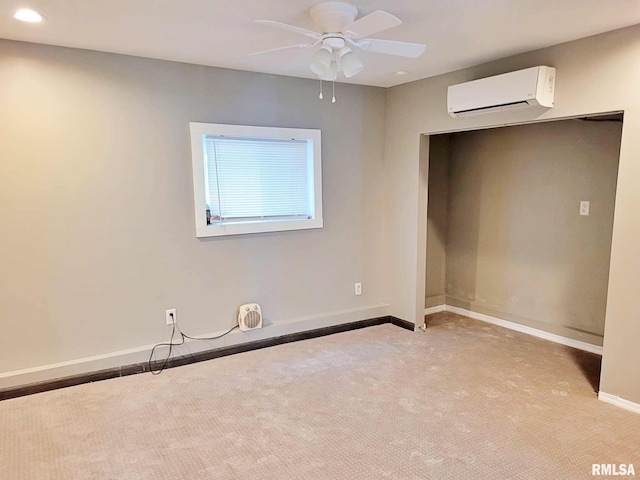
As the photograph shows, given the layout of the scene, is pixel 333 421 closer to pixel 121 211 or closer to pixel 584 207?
pixel 121 211

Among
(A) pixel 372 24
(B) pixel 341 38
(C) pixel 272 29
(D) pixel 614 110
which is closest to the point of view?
(A) pixel 372 24

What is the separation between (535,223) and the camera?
4008 millimetres

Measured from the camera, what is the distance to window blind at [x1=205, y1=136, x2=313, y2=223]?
3.46 metres

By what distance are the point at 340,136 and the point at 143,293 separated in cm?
219

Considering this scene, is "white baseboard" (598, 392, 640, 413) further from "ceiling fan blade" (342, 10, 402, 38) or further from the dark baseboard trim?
"ceiling fan blade" (342, 10, 402, 38)

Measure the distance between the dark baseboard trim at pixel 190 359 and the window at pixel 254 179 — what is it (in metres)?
0.98

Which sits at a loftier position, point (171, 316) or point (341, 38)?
point (341, 38)

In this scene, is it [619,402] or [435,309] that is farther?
[435,309]

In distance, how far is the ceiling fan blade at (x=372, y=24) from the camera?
1886 mm

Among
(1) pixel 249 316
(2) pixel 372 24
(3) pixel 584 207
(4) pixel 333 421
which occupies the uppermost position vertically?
(2) pixel 372 24

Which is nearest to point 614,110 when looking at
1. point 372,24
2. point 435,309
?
point 372,24

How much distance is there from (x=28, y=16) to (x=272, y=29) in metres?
1.30

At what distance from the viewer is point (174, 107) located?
3.25 meters

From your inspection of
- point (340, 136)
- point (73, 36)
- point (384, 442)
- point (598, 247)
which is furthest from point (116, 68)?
point (598, 247)
